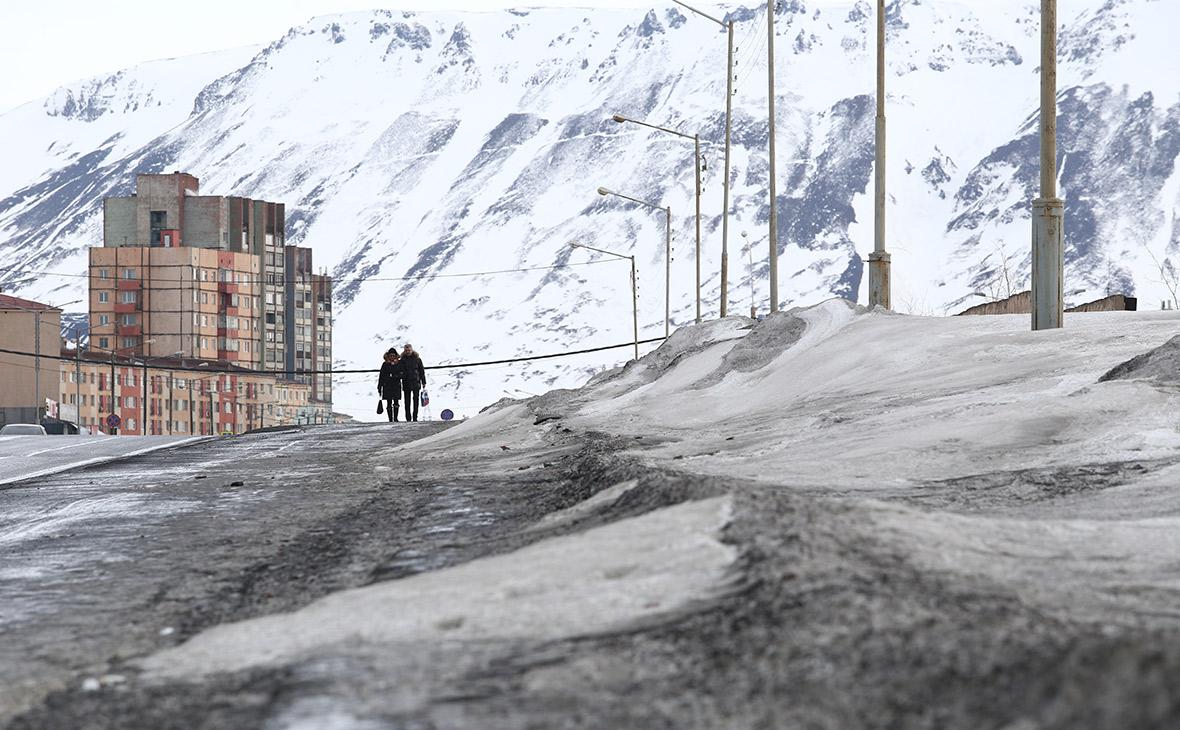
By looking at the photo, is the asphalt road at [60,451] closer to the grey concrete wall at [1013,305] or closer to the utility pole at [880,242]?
the utility pole at [880,242]

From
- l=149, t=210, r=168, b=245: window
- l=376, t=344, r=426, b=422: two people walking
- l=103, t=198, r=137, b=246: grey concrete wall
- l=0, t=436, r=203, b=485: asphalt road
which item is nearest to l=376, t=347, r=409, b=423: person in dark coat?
l=376, t=344, r=426, b=422: two people walking

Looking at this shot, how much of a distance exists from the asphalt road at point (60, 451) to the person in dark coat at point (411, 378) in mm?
9078

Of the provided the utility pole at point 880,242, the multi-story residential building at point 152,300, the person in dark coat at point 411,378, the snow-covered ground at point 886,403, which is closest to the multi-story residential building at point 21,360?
the multi-story residential building at point 152,300

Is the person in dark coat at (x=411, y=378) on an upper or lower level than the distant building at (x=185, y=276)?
lower

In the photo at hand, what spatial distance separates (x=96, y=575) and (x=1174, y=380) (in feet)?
24.9

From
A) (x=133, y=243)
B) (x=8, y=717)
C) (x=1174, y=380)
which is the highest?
(x=133, y=243)

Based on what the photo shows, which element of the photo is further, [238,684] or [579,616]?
[579,616]

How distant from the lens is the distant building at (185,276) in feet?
543

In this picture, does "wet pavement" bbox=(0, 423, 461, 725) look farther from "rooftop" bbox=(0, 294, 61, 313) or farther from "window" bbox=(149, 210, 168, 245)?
"window" bbox=(149, 210, 168, 245)

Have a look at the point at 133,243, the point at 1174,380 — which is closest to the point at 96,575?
the point at 1174,380

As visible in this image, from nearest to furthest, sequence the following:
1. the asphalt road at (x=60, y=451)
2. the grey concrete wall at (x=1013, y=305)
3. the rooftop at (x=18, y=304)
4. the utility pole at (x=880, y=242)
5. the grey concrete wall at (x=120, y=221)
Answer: the asphalt road at (x=60, y=451), the utility pole at (x=880, y=242), the grey concrete wall at (x=1013, y=305), the rooftop at (x=18, y=304), the grey concrete wall at (x=120, y=221)

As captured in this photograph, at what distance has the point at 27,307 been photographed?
12481 cm

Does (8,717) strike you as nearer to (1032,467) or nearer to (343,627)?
(343,627)

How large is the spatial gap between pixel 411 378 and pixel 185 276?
132918mm
